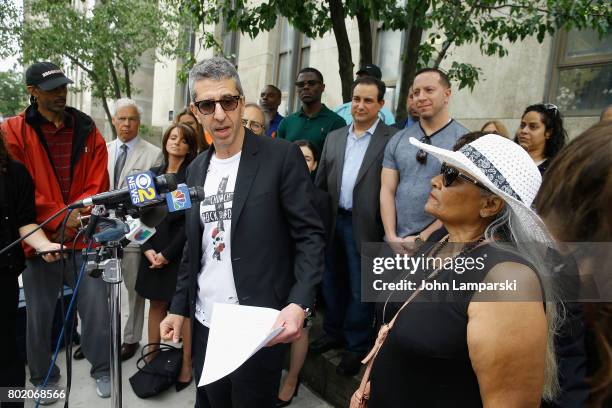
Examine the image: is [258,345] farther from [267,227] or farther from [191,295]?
[191,295]

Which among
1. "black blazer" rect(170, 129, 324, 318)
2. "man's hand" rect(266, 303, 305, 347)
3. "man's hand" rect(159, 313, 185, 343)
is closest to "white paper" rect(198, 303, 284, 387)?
"man's hand" rect(266, 303, 305, 347)

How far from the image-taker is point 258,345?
142cm

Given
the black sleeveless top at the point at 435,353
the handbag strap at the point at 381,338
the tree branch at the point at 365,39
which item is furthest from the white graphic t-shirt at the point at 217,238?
the tree branch at the point at 365,39

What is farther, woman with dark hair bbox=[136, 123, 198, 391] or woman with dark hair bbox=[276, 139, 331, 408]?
woman with dark hair bbox=[136, 123, 198, 391]

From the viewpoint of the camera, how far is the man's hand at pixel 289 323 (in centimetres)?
161

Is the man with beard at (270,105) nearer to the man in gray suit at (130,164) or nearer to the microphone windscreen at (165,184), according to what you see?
the man in gray suit at (130,164)

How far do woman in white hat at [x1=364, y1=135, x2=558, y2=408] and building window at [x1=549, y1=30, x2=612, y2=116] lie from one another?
4544 millimetres

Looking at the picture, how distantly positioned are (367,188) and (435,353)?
1.86 meters

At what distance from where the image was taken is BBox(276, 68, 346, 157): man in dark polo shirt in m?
3.98

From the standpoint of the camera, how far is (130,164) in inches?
157

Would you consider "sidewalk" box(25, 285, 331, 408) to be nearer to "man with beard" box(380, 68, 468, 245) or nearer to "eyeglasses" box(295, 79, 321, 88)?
"man with beard" box(380, 68, 468, 245)

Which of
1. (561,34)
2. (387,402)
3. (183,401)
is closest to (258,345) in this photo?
(387,402)

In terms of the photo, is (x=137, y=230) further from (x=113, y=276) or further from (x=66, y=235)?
(x=66, y=235)

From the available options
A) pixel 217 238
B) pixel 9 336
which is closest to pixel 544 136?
pixel 217 238
